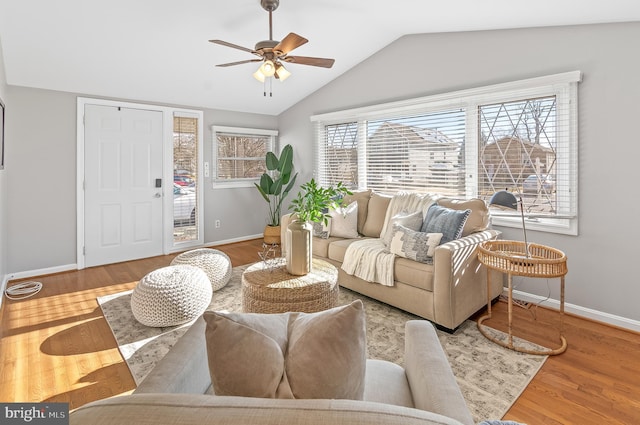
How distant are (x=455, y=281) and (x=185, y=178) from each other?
4.08 m

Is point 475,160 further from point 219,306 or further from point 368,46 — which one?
point 219,306

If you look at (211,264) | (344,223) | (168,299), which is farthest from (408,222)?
(168,299)

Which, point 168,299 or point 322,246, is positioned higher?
point 322,246

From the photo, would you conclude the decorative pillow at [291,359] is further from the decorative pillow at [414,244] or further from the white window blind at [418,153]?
the white window blind at [418,153]

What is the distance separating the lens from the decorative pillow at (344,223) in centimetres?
367

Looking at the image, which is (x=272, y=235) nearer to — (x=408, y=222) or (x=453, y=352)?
(x=408, y=222)

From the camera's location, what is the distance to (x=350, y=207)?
12.5ft

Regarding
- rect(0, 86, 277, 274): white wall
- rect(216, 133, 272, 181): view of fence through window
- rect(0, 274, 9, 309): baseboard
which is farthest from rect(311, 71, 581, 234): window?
rect(0, 274, 9, 309): baseboard

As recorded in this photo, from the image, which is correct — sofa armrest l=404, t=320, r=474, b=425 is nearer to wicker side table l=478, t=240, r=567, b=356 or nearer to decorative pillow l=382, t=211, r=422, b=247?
wicker side table l=478, t=240, r=567, b=356

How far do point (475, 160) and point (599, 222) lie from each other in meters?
1.18

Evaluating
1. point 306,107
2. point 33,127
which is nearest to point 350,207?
point 306,107

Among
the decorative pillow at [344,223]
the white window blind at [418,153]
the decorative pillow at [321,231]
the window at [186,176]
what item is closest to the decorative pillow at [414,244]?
the decorative pillow at [344,223]

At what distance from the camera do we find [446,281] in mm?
2459

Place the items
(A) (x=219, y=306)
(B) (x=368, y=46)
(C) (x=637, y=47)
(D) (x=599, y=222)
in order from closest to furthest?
(C) (x=637, y=47)
(D) (x=599, y=222)
(A) (x=219, y=306)
(B) (x=368, y=46)
